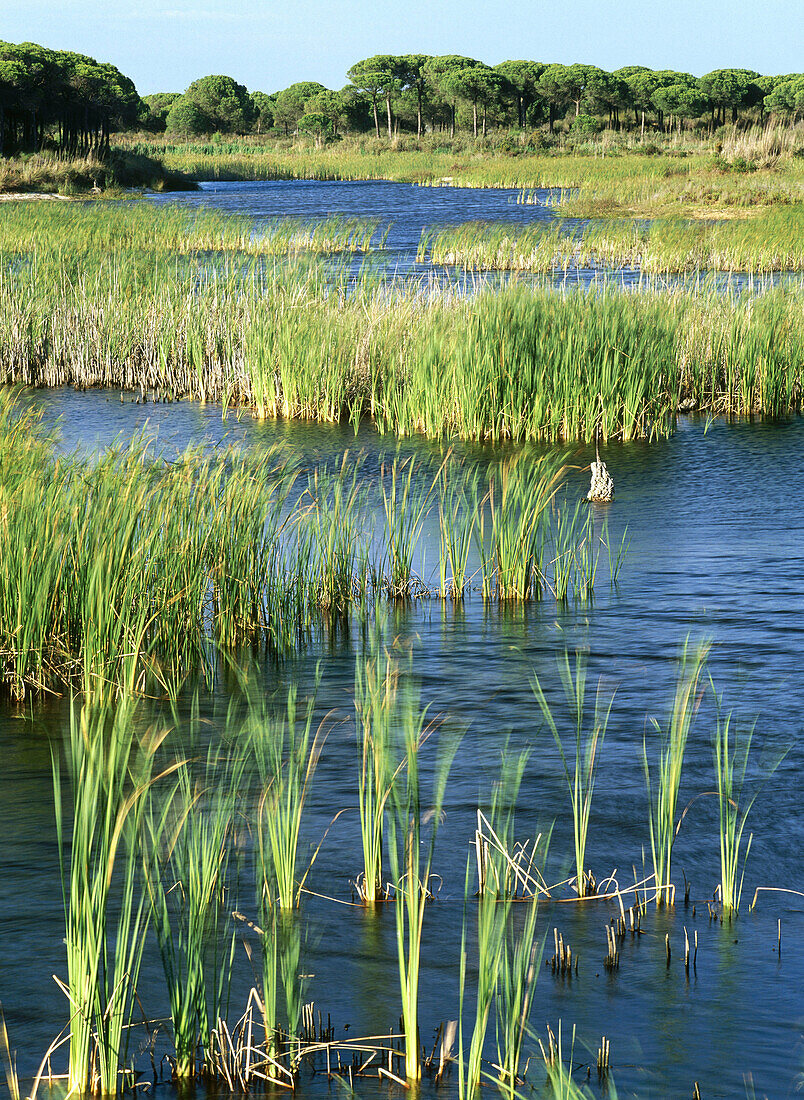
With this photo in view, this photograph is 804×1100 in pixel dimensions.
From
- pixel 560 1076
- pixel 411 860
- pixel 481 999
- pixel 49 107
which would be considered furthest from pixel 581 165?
pixel 560 1076

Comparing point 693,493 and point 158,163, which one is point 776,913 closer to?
point 693,493

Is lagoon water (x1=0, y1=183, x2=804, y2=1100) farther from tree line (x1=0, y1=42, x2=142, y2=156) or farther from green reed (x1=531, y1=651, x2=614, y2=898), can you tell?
tree line (x1=0, y1=42, x2=142, y2=156)

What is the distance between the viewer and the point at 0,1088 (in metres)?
2.48

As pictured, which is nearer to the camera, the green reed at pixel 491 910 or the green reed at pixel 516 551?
the green reed at pixel 491 910

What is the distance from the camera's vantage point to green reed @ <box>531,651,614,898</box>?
3238 millimetres

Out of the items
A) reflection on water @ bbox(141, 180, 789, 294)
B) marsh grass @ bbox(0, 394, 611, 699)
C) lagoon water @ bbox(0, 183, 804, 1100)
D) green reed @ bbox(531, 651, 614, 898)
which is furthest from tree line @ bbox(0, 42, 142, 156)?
green reed @ bbox(531, 651, 614, 898)

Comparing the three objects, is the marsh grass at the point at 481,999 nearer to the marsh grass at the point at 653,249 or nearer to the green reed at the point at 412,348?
the green reed at the point at 412,348

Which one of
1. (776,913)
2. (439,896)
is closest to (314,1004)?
(439,896)

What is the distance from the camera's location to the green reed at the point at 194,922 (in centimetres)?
240

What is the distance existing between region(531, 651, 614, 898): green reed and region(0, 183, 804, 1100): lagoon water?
0.22 feet

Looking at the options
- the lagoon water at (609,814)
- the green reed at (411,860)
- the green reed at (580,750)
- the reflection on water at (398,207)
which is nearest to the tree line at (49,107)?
the reflection on water at (398,207)

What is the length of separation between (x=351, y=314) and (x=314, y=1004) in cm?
992

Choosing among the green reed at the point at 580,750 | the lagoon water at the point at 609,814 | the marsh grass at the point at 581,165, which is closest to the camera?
the lagoon water at the point at 609,814

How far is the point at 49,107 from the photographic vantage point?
48.5 metres
